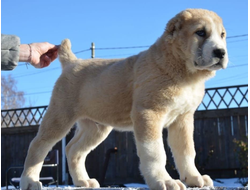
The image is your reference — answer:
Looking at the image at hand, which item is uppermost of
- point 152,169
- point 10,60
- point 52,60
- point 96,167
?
point 52,60

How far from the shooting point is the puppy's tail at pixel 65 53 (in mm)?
3744

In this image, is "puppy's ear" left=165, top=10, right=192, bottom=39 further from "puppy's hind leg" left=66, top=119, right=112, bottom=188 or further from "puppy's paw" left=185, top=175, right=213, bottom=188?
"puppy's hind leg" left=66, top=119, right=112, bottom=188

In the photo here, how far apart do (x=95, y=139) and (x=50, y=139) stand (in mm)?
538

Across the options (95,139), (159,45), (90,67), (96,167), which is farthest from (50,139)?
(96,167)

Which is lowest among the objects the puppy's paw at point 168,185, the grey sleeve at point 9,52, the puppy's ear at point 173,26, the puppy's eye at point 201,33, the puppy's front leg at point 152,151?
the puppy's paw at point 168,185

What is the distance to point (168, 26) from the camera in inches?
118

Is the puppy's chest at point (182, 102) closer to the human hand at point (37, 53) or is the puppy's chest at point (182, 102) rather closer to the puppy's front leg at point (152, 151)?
the puppy's front leg at point (152, 151)

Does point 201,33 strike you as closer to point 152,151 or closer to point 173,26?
point 173,26

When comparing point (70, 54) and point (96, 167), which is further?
point (96, 167)

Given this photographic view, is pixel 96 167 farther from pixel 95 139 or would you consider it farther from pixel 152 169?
pixel 152 169

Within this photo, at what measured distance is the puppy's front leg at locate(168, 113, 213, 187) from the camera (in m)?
2.84

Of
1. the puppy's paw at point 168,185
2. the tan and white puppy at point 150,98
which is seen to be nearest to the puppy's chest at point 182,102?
the tan and white puppy at point 150,98

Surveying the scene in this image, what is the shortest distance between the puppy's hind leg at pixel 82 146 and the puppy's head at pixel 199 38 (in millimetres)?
1228

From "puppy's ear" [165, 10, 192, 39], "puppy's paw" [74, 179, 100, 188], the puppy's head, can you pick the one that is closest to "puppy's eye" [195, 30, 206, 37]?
the puppy's head
